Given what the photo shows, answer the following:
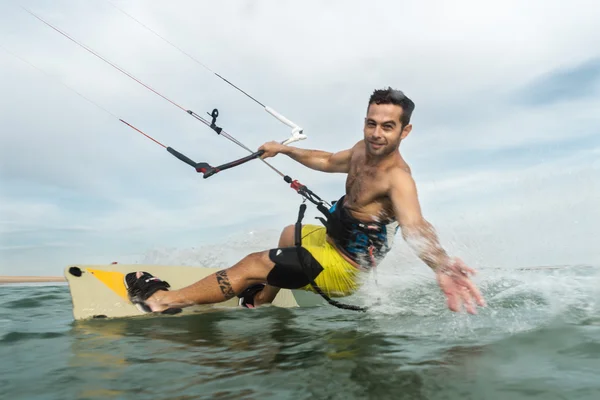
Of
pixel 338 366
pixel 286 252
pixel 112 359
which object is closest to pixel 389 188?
pixel 286 252

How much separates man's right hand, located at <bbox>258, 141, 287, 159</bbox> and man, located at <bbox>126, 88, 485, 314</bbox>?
894 millimetres

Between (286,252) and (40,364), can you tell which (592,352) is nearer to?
(286,252)

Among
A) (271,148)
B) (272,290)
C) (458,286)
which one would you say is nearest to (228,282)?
(272,290)

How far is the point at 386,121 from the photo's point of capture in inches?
181

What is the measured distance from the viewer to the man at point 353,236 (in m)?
4.56

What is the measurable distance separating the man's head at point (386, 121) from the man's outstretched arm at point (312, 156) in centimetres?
102

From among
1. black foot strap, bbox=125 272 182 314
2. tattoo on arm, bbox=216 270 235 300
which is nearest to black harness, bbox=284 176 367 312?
tattoo on arm, bbox=216 270 235 300

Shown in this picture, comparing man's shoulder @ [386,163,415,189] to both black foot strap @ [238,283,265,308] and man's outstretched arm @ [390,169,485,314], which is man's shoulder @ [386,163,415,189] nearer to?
man's outstretched arm @ [390,169,485,314]

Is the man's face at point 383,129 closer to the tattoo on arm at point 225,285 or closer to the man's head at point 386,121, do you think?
the man's head at point 386,121

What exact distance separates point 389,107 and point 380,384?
8.61ft

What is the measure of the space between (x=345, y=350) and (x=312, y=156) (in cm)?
286

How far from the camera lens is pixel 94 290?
5.57 meters

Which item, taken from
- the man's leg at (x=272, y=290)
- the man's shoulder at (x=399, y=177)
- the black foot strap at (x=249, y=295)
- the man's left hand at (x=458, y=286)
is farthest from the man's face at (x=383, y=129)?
the black foot strap at (x=249, y=295)

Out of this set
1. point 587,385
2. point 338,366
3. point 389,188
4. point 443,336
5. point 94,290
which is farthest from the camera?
Result: point 94,290
